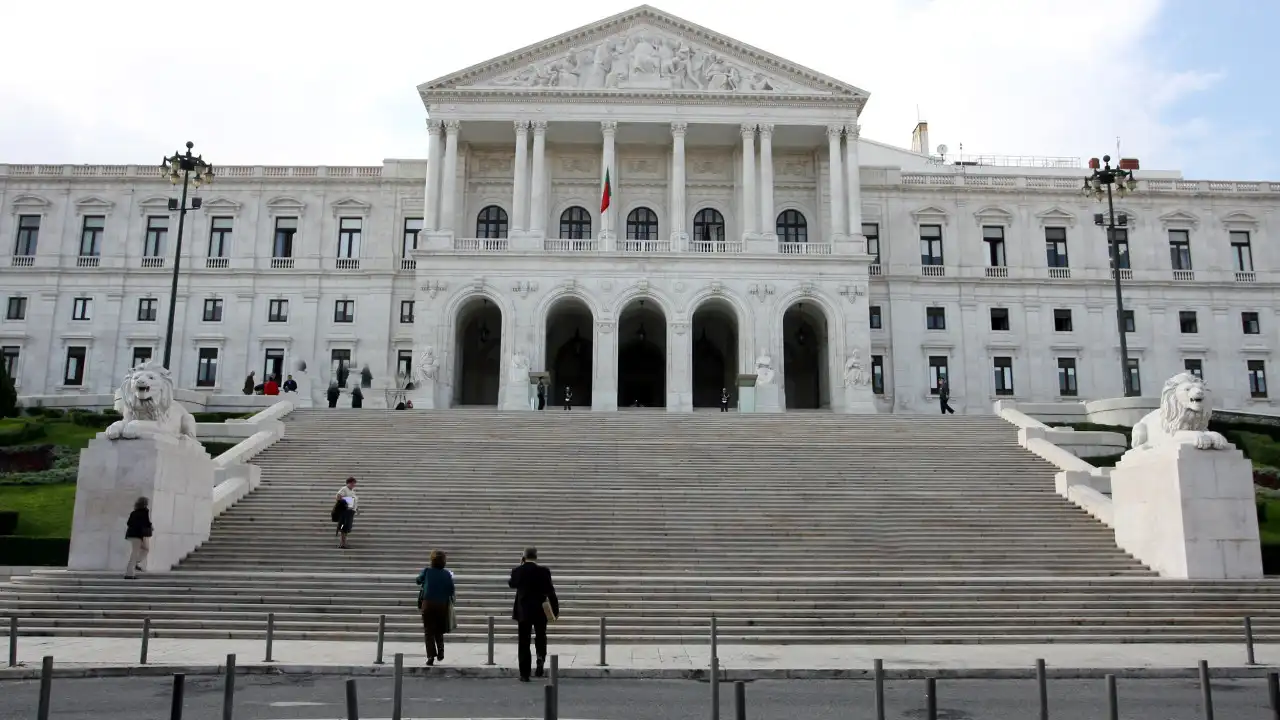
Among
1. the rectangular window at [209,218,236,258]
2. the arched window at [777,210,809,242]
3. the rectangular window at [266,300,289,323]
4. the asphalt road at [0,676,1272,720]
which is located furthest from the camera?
the rectangular window at [209,218,236,258]

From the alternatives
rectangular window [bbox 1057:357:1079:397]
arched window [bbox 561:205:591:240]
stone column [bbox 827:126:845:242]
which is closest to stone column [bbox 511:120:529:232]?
arched window [bbox 561:205:591:240]

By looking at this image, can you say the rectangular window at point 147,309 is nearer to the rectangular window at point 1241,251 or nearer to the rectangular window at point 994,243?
the rectangular window at point 994,243

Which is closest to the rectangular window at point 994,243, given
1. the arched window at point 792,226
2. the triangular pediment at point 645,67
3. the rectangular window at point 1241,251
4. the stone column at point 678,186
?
the arched window at point 792,226

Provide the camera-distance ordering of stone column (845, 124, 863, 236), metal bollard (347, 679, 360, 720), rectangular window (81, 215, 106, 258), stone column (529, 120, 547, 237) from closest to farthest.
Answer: metal bollard (347, 679, 360, 720), stone column (529, 120, 547, 237), stone column (845, 124, 863, 236), rectangular window (81, 215, 106, 258)

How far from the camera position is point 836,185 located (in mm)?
58156

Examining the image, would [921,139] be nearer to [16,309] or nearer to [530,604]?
[16,309]

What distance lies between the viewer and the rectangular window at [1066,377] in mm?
60750

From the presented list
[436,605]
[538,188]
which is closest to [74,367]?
[538,188]

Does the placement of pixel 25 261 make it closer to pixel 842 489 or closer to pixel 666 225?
pixel 666 225

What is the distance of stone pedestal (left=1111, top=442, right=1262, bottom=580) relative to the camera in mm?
23328

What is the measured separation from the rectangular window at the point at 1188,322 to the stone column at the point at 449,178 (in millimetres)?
42094

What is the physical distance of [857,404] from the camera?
52.1m

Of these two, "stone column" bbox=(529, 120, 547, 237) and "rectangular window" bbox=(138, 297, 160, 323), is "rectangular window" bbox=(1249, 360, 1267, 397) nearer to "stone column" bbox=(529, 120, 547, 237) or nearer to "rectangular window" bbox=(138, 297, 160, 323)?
"stone column" bbox=(529, 120, 547, 237)

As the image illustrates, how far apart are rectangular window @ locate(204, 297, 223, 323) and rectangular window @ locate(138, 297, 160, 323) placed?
283 cm
